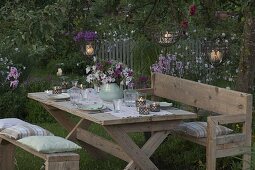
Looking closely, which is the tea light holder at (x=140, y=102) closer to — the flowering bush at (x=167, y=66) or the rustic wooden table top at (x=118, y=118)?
the rustic wooden table top at (x=118, y=118)

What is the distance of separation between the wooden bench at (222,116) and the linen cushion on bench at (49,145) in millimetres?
1122

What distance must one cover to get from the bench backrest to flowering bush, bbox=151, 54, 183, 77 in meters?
1.66

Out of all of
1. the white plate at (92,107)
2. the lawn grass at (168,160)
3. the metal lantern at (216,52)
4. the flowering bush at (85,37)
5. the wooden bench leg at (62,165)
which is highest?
the flowering bush at (85,37)

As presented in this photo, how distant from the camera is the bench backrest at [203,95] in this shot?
5.84 metres

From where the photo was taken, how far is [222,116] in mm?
5648

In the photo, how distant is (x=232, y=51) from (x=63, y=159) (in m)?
7.17

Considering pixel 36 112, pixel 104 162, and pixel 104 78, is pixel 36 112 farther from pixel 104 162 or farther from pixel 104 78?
pixel 104 78

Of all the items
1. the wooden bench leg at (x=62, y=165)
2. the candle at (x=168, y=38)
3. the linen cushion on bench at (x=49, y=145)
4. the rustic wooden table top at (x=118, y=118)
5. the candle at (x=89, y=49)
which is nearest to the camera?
the wooden bench leg at (x=62, y=165)

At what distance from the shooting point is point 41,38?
4.68 metres

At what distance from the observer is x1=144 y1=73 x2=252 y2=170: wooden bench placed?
5656 millimetres

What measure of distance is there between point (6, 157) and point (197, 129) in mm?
1710

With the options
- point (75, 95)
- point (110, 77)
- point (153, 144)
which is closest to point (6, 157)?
point (75, 95)

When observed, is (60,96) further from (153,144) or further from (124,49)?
(124,49)

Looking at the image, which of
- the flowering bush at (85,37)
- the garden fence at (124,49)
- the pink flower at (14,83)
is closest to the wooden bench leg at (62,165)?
the pink flower at (14,83)
